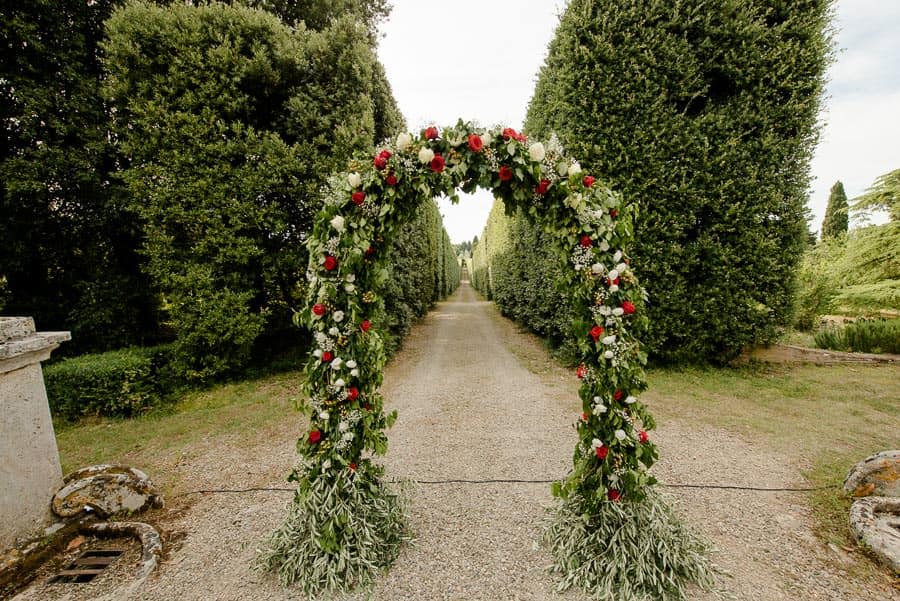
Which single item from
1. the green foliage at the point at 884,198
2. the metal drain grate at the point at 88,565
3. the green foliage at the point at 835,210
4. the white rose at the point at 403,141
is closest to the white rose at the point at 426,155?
the white rose at the point at 403,141

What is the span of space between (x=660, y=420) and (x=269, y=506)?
4910 millimetres

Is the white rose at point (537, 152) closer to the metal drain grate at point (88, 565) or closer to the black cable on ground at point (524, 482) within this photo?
the black cable on ground at point (524, 482)

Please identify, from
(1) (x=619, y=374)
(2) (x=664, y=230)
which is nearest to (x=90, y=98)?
(1) (x=619, y=374)

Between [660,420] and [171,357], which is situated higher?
[171,357]

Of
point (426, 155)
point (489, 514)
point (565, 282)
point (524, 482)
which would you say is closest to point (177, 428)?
point (489, 514)

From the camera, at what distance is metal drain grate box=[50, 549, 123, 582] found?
253cm

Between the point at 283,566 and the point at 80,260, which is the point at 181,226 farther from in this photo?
the point at 283,566

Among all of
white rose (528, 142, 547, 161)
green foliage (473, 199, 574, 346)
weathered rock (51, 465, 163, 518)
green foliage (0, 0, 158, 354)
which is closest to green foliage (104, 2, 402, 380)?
green foliage (0, 0, 158, 354)

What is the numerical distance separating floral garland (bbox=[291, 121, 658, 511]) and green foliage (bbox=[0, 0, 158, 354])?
574 centimetres

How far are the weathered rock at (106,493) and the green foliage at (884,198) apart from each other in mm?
11844

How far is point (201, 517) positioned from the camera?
317 centimetres

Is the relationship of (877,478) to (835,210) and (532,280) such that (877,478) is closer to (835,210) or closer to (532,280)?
(532,280)

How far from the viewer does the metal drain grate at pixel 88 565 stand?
99.6 inches

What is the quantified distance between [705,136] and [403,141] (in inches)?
245
